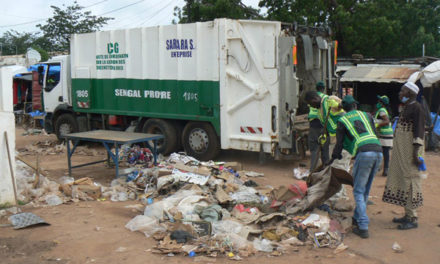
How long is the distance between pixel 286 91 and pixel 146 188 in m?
2.95

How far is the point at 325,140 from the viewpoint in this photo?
695cm

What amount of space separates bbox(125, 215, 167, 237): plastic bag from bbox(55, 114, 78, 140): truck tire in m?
6.57

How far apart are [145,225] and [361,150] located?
250 centimetres

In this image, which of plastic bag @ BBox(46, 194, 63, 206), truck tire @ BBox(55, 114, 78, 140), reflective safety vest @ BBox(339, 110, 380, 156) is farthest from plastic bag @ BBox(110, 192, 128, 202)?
truck tire @ BBox(55, 114, 78, 140)

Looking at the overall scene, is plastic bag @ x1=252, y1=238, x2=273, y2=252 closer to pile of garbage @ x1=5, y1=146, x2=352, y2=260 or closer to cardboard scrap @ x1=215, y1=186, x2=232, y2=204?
pile of garbage @ x1=5, y1=146, x2=352, y2=260

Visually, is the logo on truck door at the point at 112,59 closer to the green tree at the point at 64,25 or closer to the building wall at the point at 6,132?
the building wall at the point at 6,132

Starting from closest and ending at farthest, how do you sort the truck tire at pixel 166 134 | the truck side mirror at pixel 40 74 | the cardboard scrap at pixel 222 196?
the cardboard scrap at pixel 222 196 < the truck tire at pixel 166 134 < the truck side mirror at pixel 40 74

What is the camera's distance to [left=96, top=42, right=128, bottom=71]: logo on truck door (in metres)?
10.1

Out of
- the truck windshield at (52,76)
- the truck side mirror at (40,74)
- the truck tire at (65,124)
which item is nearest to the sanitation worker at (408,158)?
the truck tire at (65,124)

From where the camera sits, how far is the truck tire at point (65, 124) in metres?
11.4

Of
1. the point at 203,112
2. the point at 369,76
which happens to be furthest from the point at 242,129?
the point at 369,76

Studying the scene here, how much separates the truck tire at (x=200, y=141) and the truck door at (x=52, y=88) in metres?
3.99

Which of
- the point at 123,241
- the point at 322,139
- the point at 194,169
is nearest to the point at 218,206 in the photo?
the point at 123,241

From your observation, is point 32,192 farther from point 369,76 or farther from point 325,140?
point 369,76
